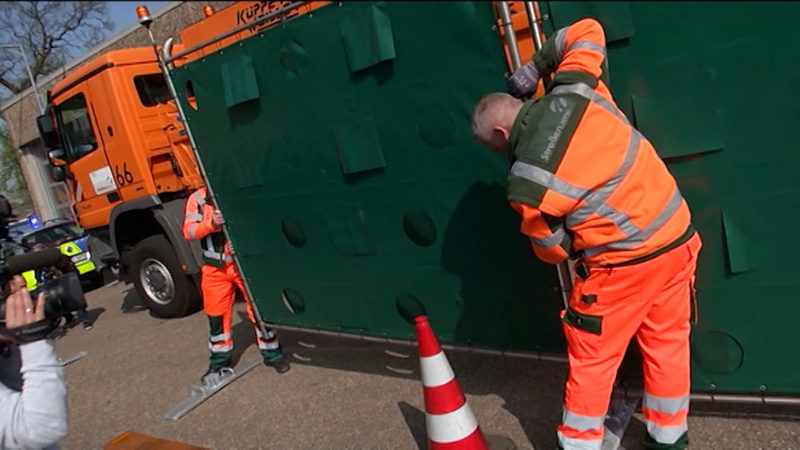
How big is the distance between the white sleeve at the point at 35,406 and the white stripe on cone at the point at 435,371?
1510 millimetres

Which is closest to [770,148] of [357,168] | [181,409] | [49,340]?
[357,168]

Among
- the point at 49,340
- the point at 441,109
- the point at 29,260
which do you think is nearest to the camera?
the point at 49,340

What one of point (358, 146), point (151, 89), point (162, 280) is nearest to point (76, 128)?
point (151, 89)

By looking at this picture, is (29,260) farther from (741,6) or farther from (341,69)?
(741,6)

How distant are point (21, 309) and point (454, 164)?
1.83 m

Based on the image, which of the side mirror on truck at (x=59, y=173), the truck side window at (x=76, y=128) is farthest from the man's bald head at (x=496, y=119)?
the side mirror on truck at (x=59, y=173)

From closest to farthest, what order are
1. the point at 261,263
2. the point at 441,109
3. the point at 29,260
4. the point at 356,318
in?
the point at 29,260 < the point at 441,109 < the point at 356,318 < the point at 261,263

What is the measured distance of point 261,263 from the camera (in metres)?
3.94

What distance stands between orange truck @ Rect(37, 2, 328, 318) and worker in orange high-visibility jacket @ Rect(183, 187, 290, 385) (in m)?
1.22

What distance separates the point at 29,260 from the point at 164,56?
6.88ft

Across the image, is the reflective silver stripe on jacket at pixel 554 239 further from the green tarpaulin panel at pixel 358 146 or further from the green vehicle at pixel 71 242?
the green vehicle at pixel 71 242

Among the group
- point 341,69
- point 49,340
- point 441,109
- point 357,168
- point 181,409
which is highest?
point 341,69

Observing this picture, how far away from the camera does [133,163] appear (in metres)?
5.94

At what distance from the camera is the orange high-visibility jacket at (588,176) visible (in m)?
1.96
